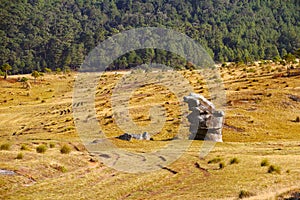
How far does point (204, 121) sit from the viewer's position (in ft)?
122

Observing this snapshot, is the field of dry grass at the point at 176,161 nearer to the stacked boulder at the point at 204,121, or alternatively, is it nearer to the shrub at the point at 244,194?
the shrub at the point at 244,194

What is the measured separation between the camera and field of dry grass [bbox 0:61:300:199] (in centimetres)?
2083

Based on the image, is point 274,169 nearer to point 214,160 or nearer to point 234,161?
point 234,161

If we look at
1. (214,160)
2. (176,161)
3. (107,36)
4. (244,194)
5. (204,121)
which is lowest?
(176,161)

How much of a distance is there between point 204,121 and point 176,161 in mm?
10789

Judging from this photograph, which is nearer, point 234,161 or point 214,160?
point 234,161

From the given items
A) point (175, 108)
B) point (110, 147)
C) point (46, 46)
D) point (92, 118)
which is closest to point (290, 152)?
point (110, 147)

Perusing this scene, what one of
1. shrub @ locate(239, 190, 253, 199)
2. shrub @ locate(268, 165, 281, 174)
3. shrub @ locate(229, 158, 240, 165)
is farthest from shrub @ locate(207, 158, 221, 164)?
shrub @ locate(239, 190, 253, 199)

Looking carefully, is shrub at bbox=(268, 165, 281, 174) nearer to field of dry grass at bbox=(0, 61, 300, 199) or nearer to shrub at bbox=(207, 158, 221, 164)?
field of dry grass at bbox=(0, 61, 300, 199)

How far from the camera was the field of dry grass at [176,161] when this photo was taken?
20.8 m

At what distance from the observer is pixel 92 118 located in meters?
50.1

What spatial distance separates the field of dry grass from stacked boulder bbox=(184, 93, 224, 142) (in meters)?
1.69

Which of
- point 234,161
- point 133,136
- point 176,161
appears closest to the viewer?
point 234,161

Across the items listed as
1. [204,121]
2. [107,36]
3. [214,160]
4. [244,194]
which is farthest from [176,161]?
[107,36]
